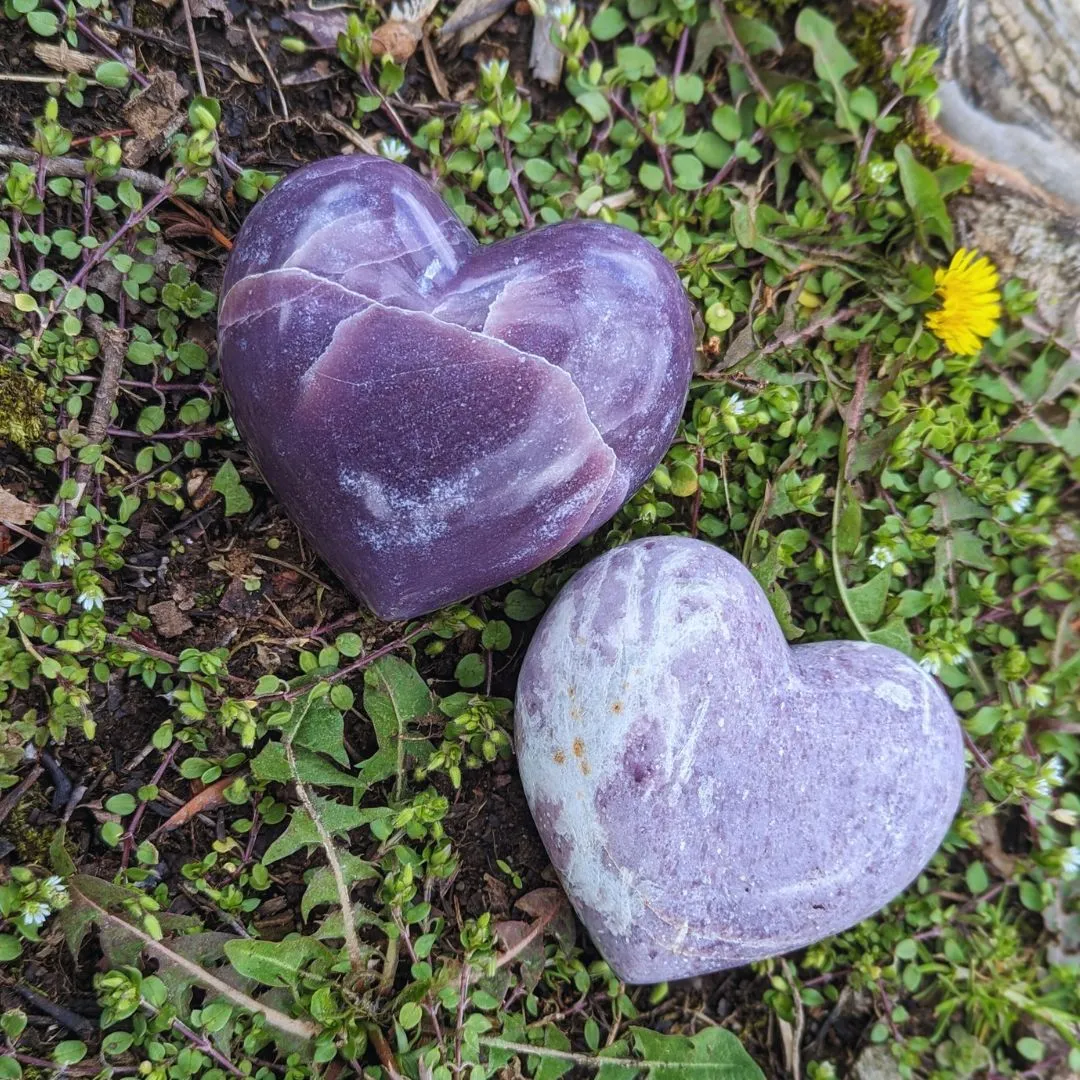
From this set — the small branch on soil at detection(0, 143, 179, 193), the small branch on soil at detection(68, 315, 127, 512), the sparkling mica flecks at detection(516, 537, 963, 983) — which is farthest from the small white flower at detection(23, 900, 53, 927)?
the small branch on soil at detection(0, 143, 179, 193)

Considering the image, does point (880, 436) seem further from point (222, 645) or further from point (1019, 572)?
point (222, 645)

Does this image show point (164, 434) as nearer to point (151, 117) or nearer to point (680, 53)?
point (151, 117)

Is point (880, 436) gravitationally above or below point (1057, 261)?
below

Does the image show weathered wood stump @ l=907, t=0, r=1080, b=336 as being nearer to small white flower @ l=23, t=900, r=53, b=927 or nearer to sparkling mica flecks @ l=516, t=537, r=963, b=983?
sparkling mica flecks @ l=516, t=537, r=963, b=983

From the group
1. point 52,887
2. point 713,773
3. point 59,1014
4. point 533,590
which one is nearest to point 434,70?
point 533,590

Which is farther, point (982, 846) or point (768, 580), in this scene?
point (982, 846)

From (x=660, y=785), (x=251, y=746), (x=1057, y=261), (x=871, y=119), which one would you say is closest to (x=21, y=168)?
(x=251, y=746)
